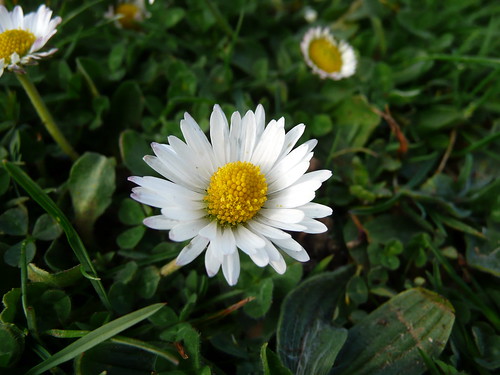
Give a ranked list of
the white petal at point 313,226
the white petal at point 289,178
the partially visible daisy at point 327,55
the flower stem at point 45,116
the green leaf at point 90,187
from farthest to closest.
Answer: the partially visible daisy at point 327,55 → the green leaf at point 90,187 → the flower stem at point 45,116 → the white petal at point 289,178 → the white petal at point 313,226

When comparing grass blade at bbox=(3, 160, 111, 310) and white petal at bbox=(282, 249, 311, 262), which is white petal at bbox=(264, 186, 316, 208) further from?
grass blade at bbox=(3, 160, 111, 310)

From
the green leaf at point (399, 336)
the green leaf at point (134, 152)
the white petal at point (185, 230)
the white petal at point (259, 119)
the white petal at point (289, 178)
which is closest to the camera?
the white petal at point (185, 230)

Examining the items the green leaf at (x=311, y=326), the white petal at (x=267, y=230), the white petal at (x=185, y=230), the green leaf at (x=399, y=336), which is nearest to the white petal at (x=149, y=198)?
the white petal at (x=185, y=230)

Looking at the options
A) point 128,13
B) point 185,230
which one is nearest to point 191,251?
point 185,230

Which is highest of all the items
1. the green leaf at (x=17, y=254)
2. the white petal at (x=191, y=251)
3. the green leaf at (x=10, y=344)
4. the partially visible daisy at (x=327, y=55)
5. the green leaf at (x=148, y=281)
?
the green leaf at (x=17, y=254)

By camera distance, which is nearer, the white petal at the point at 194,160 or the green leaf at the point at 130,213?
the white petal at the point at 194,160

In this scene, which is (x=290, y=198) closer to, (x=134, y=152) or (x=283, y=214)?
(x=283, y=214)

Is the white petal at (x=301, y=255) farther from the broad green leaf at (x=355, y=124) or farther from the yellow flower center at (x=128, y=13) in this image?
the yellow flower center at (x=128, y=13)

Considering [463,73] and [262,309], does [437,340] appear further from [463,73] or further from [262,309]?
[463,73]
